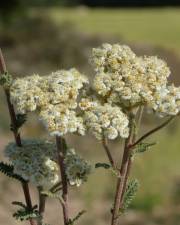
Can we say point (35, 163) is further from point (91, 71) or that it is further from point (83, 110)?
point (91, 71)

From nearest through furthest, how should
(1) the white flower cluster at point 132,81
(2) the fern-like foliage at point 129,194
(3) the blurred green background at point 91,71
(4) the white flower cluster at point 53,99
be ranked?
(4) the white flower cluster at point 53,99 < (1) the white flower cluster at point 132,81 < (2) the fern-like foliage at point 129,194 < (3) the blurred green background at point 91,71

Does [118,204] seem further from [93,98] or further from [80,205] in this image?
[80,205]

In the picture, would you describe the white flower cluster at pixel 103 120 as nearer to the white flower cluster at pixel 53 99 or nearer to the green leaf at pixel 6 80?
the white flower cluster at pixel 53 99

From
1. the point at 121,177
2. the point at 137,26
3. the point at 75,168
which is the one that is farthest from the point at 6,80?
the point at 137,26

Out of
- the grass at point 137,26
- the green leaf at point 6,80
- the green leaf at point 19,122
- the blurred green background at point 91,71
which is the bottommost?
the grass at point 137,26

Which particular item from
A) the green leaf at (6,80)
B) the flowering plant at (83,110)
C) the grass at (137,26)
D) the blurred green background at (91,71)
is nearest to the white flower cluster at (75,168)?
the flowering plant at (83,110)

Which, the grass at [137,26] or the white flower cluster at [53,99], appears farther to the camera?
the grass at [137,26]

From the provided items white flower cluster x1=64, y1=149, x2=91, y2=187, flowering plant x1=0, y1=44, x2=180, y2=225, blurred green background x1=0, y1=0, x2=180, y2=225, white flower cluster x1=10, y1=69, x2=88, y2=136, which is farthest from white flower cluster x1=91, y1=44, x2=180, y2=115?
blurred green background x1=0, y1=0, x2=180, y2=225
